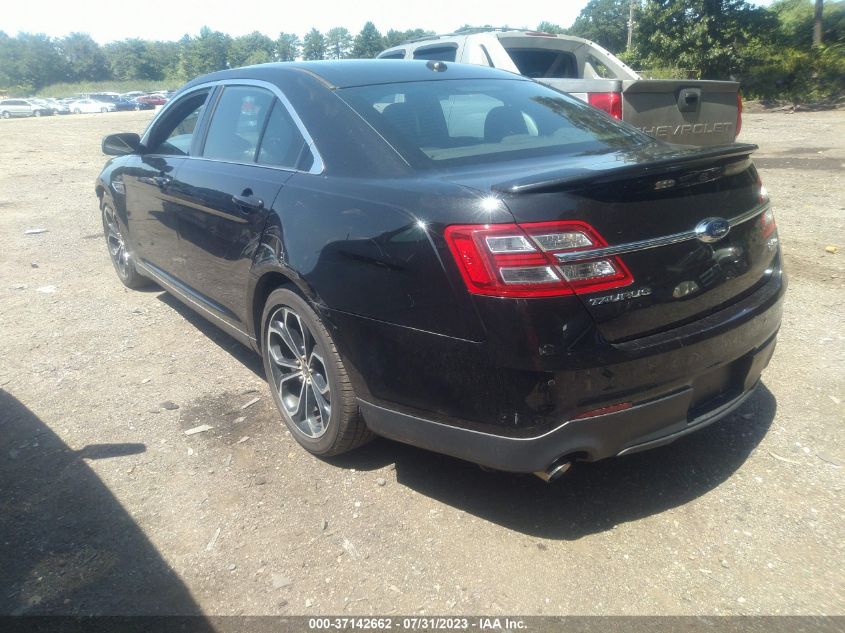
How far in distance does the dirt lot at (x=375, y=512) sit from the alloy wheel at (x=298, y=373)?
188 millimetres

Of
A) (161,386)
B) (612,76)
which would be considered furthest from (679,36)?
(161,386)

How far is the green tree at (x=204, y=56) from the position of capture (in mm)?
91812

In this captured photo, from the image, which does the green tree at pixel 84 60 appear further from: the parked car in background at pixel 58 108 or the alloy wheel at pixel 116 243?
the alloy wheel at pixel 116 243

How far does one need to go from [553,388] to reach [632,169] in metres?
0.81

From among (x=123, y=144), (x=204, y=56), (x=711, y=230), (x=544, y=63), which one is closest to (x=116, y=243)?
(x=123, y=144)

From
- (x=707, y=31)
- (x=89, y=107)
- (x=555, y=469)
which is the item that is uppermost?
(x=707, y=31)

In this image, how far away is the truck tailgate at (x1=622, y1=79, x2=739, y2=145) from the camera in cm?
571

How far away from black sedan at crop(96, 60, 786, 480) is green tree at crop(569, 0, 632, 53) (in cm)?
9416

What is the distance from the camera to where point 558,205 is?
2.30 metres

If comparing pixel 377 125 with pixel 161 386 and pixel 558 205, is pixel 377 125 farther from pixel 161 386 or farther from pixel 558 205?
pixel 161 386

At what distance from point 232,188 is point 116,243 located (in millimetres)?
3052

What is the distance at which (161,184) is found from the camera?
14.7 ft

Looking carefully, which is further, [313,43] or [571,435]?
[313,43]

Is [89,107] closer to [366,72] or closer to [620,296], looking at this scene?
[366,72]
